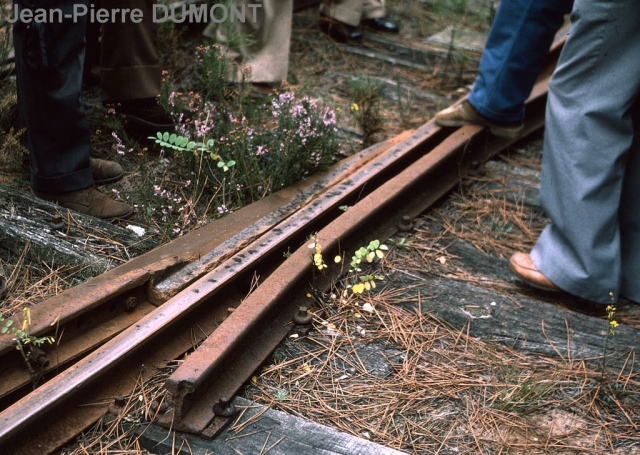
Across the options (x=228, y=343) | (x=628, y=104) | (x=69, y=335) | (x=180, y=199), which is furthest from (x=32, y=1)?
(x=628, y=104)

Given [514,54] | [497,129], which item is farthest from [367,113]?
[514,54]

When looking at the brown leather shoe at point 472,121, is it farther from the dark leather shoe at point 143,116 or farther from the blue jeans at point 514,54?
the dark leather shoe at point 143,116

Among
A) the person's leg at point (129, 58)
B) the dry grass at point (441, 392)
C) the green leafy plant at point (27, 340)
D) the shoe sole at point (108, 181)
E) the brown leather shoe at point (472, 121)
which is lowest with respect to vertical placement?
the shoe sole at point (108, 181)

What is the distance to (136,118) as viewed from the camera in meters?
3.99

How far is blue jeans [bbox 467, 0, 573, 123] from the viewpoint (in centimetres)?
372

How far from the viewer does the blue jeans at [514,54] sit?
3.72m

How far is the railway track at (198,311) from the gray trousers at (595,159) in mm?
722

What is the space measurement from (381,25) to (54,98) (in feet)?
12.5

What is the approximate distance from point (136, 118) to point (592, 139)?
7.51 feet

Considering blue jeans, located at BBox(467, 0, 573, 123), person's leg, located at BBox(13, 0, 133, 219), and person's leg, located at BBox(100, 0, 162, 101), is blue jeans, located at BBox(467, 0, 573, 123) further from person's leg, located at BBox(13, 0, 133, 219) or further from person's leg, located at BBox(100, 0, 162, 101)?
person's leg, located at BBox(13, 0, 133, 219)

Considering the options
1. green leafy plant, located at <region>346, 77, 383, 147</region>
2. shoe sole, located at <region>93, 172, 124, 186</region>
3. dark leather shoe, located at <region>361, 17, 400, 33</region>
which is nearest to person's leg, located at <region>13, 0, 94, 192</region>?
shoe sole, located at <region>93, 172, 124, 186</region>

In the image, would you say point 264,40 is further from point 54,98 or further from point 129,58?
→ point 54,98

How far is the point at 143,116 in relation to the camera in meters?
4.03

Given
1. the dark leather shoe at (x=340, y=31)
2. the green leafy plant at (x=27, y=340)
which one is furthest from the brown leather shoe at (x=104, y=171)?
the dark leather shoe at (x=340, y=31)
